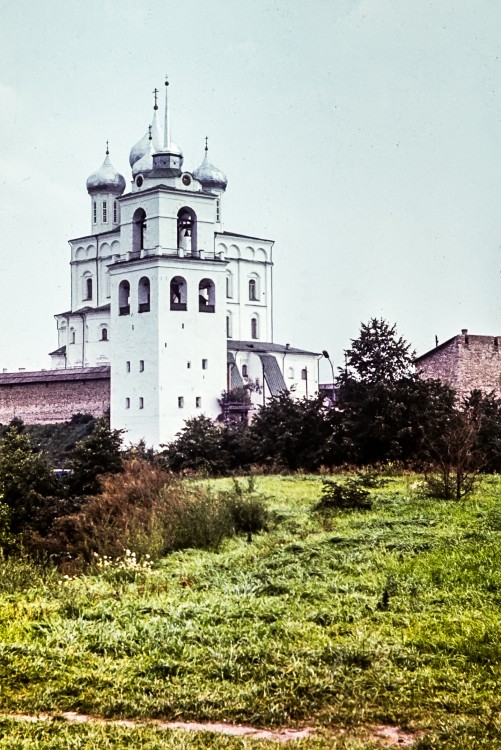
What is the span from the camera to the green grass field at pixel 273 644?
18.0 ft

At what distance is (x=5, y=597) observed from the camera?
28.9 ft

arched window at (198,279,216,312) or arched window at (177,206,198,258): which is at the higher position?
arched window at (177,206,198,258)

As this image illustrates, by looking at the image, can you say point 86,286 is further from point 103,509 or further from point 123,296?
point 103,509

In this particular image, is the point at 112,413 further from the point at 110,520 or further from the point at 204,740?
the point at 204,740

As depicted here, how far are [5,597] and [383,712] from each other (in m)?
4.25

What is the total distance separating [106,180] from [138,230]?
15789 mm

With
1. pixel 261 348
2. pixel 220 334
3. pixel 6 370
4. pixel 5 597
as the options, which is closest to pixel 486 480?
pixel 5 597

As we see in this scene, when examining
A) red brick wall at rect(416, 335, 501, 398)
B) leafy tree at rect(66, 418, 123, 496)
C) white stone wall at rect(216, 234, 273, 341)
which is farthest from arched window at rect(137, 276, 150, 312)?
leafy tree at rect(66, 418, 123, 496)

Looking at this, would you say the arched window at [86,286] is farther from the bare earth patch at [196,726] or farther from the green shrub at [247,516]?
the bare earth patch at [196,726]

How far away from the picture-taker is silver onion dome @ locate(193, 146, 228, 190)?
62.6 metres

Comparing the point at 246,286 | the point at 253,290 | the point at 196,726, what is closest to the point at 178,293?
the point at 246,286

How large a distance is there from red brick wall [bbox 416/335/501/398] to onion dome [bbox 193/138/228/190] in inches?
1439

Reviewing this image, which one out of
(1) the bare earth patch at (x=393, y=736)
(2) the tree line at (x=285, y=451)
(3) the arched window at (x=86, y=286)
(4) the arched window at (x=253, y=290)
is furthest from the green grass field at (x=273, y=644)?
(3) the arched window at (x=86, y=286)

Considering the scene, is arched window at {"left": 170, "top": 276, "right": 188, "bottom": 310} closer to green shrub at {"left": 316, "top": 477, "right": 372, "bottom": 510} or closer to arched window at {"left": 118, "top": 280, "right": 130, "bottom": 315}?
arched window at {"left": 118, "top": 280, "right": 130, "bottom": 315}
